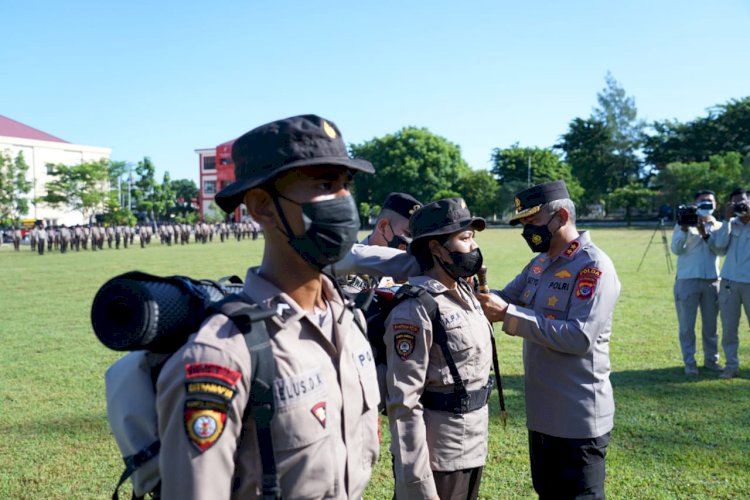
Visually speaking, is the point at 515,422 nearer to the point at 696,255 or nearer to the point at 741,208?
the point at 696,255

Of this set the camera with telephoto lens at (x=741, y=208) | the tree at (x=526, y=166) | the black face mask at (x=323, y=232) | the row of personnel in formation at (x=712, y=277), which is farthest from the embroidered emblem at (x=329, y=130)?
the tree at (x=526, y=166)

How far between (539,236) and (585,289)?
20.2 inches

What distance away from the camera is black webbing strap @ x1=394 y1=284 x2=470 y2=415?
9.76ft

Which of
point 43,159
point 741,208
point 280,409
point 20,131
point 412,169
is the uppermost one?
point 20,131

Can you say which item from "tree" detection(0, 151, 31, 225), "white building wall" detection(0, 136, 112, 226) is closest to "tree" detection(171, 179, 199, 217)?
"white building wall" detection(0, 136, 112, 226)

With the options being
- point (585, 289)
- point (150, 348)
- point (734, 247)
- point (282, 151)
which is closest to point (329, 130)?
point (282, 151)

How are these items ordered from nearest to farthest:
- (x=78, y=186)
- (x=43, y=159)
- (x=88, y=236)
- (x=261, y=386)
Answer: (x=261, y=386)
(x=88, y=236)
(x=78, y=186)
(x=43, y=159)

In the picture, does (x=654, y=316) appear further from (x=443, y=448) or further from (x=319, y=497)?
(x=319, y=497)

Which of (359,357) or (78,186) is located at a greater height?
(78,186)

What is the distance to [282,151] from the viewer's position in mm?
1742

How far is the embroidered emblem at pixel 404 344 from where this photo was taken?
2.88 m

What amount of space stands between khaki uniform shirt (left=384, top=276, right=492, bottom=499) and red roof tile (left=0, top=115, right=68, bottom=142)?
76037mm

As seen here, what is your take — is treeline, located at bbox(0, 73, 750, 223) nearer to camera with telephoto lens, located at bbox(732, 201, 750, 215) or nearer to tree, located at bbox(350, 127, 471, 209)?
tree, located at bbox(350, 127, 471, 209)

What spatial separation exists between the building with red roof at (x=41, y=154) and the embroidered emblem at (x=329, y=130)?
218ft
